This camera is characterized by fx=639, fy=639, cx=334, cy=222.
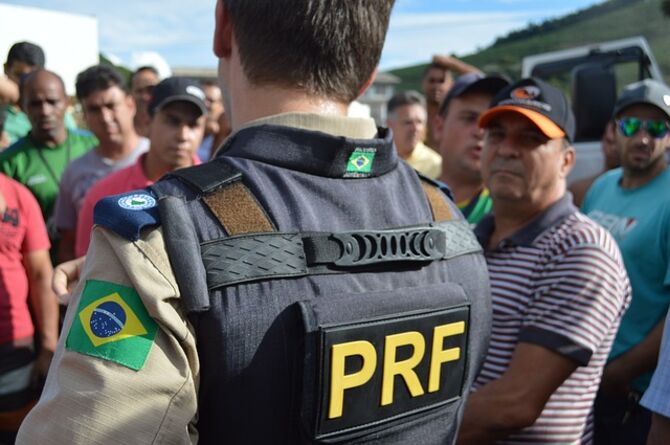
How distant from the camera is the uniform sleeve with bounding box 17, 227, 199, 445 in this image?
0.96 metres

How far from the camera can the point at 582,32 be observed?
57594 millimetres

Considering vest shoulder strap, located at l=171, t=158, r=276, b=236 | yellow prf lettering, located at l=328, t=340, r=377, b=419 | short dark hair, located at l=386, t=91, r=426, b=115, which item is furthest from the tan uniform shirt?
short dark hair, located at l=386, t=91, r=426, b=115

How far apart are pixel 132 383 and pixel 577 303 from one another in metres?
1.42

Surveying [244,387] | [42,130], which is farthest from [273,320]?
[42,130]

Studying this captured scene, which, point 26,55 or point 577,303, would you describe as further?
point 26,55

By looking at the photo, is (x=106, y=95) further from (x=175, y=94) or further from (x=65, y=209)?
(x=175, y=94)

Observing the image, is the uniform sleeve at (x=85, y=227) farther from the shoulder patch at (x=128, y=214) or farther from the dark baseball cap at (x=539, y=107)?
the shoulder patch at (x=128, y=214)

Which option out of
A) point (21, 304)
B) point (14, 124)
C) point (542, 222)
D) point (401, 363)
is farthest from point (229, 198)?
point (14, 124)

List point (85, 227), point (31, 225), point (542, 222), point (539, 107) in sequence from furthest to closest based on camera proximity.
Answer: point (31, 225) < point (85, 227) < point (539, 107) < point (542, 222)

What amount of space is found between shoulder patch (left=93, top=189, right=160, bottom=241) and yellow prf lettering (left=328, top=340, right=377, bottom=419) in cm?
37

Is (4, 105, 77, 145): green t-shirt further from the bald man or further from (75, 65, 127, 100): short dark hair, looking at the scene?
(75, 65, 127, 100): short dark hair

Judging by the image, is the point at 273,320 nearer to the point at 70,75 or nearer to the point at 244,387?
the point at 244,387

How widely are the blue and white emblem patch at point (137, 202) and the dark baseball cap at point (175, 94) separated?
2474mm

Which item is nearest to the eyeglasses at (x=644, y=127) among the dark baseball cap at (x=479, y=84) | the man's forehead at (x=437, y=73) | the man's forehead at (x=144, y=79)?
the dark baseball cap at (x=479, y=84)
